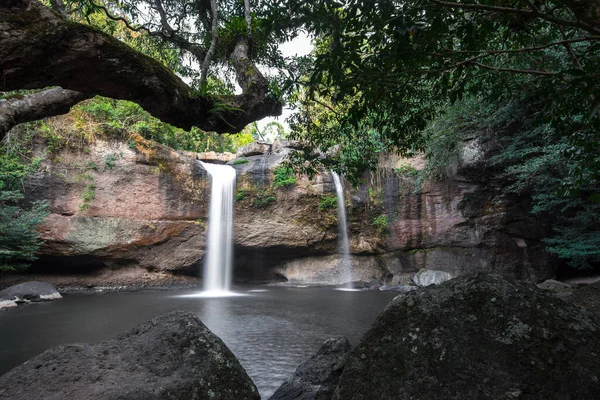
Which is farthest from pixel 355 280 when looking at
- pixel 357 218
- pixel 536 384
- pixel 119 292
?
pixel 536 384

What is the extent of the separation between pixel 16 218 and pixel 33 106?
11.7 meters

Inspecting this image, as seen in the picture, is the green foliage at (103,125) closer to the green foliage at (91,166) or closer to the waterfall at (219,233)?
the green foliage at (91,166)

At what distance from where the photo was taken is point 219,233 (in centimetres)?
1645

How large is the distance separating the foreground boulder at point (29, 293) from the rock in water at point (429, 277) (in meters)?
13.0

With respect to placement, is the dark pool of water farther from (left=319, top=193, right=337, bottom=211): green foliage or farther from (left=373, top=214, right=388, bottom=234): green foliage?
(left=319, top=193, right=337, bottom=211): green foliage

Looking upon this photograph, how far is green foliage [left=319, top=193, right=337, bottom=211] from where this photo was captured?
17.0m

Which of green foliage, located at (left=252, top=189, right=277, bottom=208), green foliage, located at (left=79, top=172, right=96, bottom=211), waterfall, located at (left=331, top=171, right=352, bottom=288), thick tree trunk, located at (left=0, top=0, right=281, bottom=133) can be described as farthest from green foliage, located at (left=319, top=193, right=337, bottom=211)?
thick tree trunk, located at (left=0, top=0, right=281, bottom=133)

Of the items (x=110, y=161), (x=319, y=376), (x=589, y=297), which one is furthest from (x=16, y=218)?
(x=589, y=297)

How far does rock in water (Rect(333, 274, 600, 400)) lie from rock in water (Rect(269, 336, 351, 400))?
111 cm

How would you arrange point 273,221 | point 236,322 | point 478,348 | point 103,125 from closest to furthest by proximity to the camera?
point 478,348 → point 236,322 → point 103,125 → point 273,221

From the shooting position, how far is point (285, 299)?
12.1m

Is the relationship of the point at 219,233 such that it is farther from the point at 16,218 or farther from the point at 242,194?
the point at 16,218

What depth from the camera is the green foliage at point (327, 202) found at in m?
17.0

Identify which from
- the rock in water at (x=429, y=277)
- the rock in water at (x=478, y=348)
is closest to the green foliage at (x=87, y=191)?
the rock in water at (x=429, y=277)
